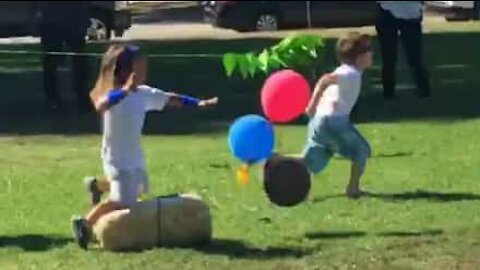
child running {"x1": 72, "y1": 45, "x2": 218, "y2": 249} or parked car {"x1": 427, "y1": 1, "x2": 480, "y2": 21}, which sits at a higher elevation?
child running {"x1": 72, "y1": 45, "x2": 218, "y2": 249}

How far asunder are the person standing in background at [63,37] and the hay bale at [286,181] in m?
5.99

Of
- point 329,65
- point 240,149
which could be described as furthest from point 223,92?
→ point 240,149

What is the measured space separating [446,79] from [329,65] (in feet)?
5.36

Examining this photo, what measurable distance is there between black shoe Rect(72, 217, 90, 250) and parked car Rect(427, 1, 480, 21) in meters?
23.9

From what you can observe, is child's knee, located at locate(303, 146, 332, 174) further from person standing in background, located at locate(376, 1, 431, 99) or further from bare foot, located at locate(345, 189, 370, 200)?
person standing in background, located at locate(376, 1, 431, 99)

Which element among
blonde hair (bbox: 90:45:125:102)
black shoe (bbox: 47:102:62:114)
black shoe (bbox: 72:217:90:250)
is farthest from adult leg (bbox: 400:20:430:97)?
black shoe (bbox: 72:217:90:250)

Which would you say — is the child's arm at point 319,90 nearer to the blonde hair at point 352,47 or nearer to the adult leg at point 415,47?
the blonde hair at point 352,47

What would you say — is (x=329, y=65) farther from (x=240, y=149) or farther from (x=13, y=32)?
(x=240, y=149)

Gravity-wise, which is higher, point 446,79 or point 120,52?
point 120,52

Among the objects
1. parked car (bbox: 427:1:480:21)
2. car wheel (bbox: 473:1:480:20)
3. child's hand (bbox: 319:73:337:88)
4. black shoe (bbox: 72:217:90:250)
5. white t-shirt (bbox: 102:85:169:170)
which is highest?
white t-shirt (bbox: 102:85:169:170)

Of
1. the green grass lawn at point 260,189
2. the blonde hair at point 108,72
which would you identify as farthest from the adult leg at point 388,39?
the blonde hair at point 108,72

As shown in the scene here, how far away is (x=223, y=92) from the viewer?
16.8 metres

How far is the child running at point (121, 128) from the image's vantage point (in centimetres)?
823

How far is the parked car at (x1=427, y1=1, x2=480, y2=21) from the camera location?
31.5m
